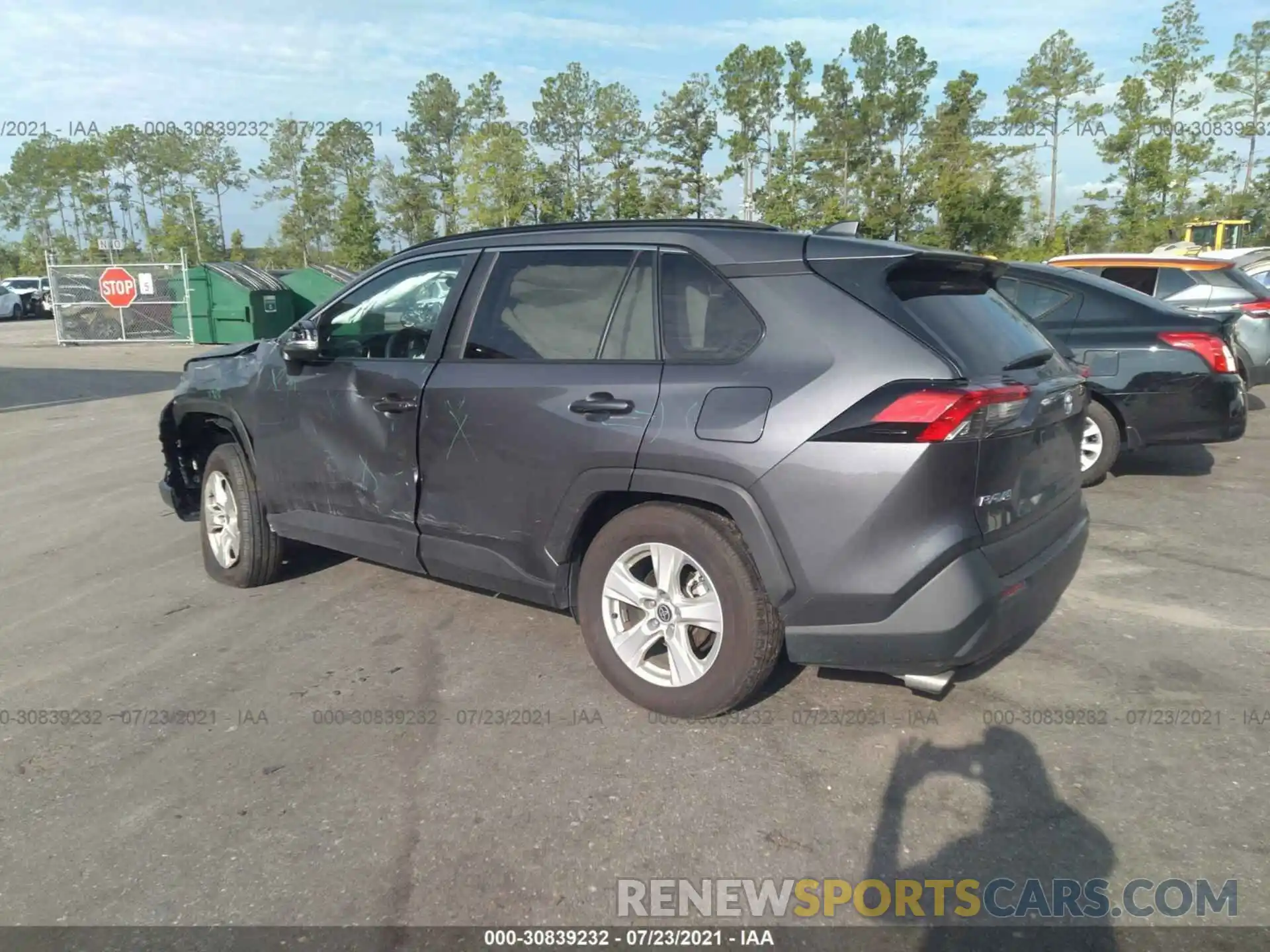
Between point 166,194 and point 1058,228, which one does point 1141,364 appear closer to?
point 1058,228

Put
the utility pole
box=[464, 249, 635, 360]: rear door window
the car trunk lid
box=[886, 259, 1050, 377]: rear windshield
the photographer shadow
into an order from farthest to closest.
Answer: the utility pole → box=[464, 249, 635, 360]: rear door window → box=[886, 259, 1050, 377]: rear windshield → the car trunk lid → the photographer shadow

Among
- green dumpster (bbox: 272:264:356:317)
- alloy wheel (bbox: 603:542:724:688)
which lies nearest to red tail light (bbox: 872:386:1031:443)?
alloy wheel (bbox: 603:542:724:688)

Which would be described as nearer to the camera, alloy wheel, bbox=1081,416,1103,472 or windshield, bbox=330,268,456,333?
windshield, bbox=330,268,456,333

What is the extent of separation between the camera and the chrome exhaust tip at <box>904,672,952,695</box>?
10.8 feet

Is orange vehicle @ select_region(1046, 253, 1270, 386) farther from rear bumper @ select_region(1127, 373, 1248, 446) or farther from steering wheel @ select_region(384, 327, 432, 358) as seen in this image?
steering wheel @ select_region(384, 327, 432, 358)

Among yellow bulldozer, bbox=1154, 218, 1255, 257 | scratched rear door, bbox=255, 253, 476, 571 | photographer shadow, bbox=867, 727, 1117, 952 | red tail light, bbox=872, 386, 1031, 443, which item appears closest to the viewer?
photographer shadow, bbox=867, 727, 1117, 952

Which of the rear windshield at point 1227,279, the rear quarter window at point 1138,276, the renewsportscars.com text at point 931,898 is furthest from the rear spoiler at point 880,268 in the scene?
the rear windshield at point 1227,279

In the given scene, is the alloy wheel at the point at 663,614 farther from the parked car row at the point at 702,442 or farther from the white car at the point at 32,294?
the white car at the point at 32,294

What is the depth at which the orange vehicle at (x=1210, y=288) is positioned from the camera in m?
9.70

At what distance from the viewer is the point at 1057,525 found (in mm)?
3582

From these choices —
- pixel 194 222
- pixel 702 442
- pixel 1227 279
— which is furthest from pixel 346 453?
pixel 194 222

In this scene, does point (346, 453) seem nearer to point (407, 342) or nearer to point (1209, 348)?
point (407, 342)

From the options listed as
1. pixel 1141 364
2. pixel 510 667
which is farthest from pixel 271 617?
pixel 1141 364

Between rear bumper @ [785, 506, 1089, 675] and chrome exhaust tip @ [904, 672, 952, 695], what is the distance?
8 cm
